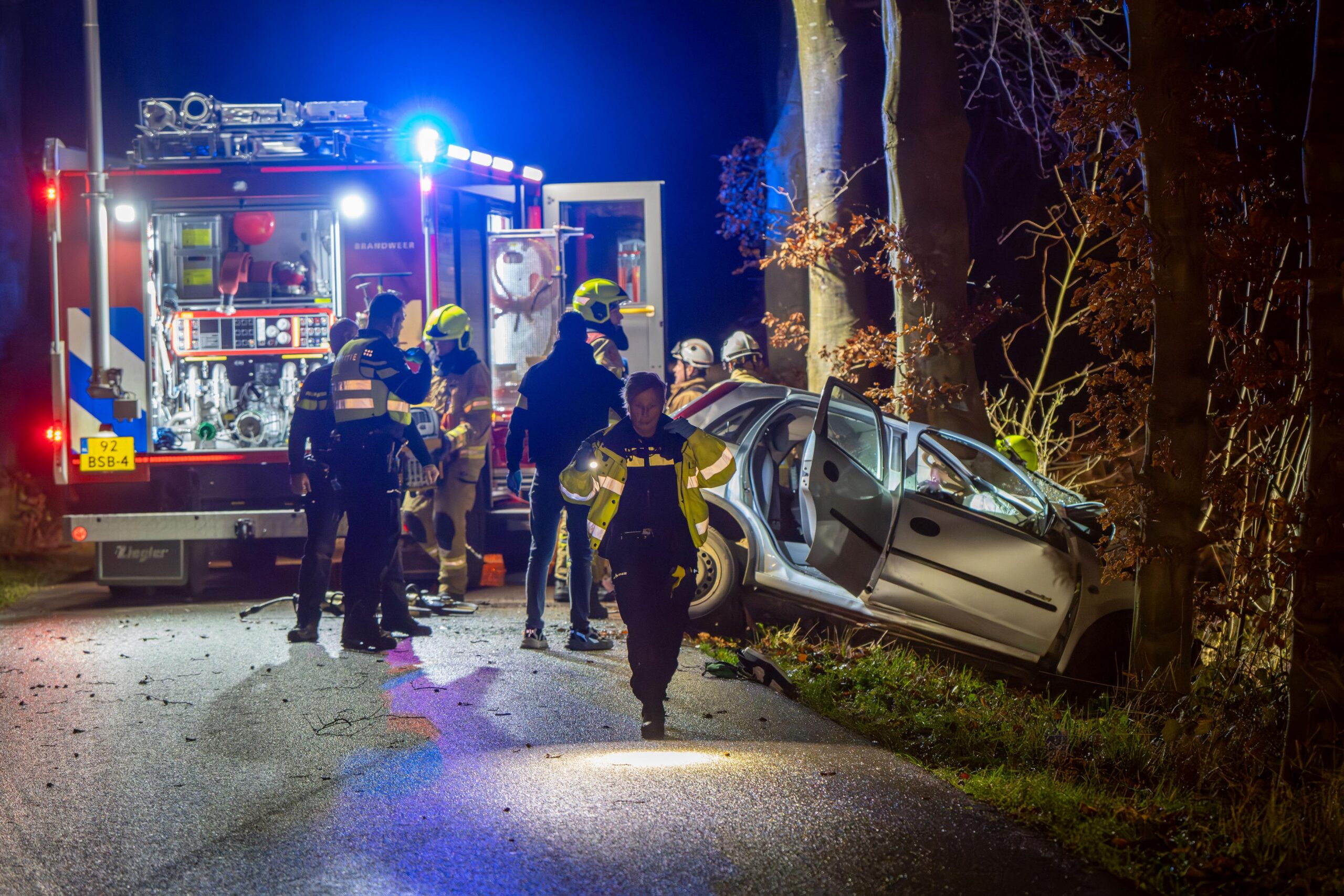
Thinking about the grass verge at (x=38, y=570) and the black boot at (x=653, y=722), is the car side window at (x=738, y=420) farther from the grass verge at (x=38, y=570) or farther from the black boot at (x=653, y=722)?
the grass verge at (x=38, y=570)

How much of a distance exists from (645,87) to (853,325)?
29.1ft

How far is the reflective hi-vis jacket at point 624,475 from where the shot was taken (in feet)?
18.7

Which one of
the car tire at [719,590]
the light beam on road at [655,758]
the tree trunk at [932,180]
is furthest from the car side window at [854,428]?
the light beam on road at [655,758]

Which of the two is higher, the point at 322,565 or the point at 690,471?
the point at 690,471

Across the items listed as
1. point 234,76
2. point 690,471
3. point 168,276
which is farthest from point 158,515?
point 234,76

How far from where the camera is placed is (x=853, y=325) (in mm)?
11258

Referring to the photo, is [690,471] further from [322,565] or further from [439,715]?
[322,565]

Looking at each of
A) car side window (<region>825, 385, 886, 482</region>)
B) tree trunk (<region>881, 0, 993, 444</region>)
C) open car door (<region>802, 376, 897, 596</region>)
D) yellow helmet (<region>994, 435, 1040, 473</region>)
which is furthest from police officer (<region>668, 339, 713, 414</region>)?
open car door (<region>802, 376, 897, 596</region>)

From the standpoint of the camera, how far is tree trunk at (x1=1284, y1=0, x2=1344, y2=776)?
5.00 meters

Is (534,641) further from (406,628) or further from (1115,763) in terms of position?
(1115,763)

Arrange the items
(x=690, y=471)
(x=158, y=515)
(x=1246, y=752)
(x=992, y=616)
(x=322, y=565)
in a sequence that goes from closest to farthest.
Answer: (x=1246, y=752)
(x=690, y=471)
(x=992, y=616)
(x=322, y=565)
(x=158, y=515)

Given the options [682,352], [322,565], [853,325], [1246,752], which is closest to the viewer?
[1246,752]

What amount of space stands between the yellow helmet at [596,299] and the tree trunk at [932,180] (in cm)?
207

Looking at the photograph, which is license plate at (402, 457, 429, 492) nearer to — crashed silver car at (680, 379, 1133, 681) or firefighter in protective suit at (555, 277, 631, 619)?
firefighter in protective suit at (555, 277, 631, 619)
